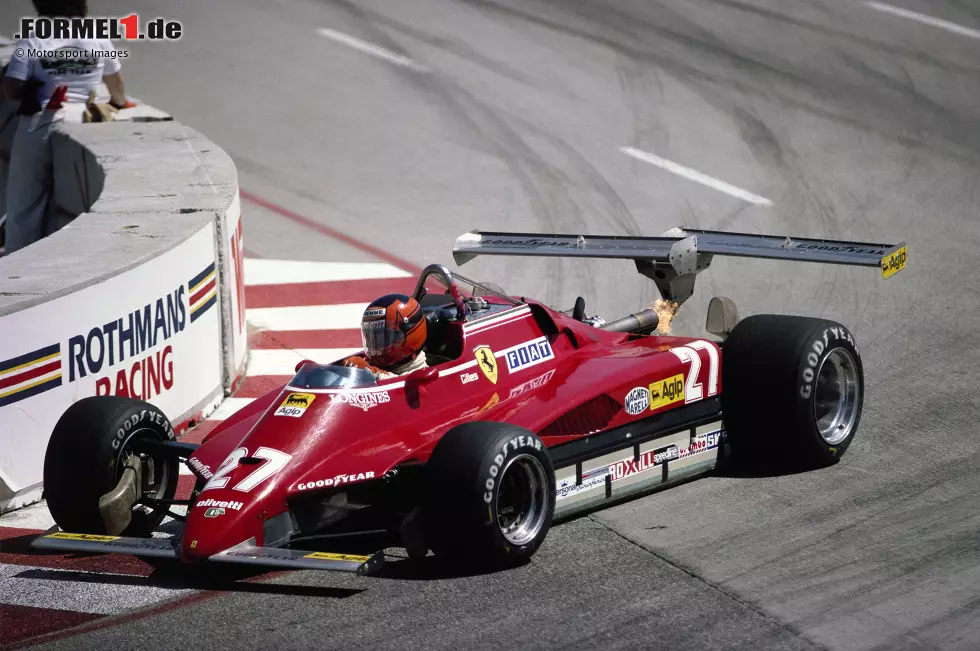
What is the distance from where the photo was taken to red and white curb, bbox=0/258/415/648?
268 inches

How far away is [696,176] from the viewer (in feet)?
49.8

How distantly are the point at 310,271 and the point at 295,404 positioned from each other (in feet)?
19.1

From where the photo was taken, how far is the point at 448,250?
45.0 feet

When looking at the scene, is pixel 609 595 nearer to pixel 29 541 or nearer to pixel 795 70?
pixel 29 541

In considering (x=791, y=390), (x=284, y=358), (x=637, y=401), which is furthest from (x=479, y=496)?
(x=284, y=358)

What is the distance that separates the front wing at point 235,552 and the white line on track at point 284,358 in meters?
3.58

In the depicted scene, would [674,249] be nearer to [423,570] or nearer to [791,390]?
[791,390]

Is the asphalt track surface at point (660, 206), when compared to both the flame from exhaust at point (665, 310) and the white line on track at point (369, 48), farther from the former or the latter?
the flame from exhaust at point (665, 310)

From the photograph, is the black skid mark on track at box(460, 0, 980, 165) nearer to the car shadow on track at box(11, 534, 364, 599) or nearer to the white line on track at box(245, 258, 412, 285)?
the white line on track at box(245, 258, 412, 285)

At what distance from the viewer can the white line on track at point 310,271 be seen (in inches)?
508

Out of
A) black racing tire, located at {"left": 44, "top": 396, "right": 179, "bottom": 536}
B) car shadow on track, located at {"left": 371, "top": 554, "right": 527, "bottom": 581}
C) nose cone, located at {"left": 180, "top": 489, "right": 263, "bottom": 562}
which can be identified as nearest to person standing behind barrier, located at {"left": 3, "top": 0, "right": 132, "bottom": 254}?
black racing tire, located at {"left": 44, "top": 396, "right": 179, "bottom": 536}

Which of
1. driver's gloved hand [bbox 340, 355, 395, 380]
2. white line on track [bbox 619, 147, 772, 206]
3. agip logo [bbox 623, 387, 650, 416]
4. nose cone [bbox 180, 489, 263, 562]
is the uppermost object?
white line on track [bbox 619, 147, 772, 206]

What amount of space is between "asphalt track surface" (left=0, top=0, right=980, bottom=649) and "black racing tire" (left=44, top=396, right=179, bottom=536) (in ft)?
3.38

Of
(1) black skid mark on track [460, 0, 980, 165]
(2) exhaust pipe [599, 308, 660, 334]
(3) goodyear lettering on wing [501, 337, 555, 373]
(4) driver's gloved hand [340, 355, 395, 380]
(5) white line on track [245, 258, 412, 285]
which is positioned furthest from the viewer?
(1) black skid mark on track [460, 0, 980, 165]
